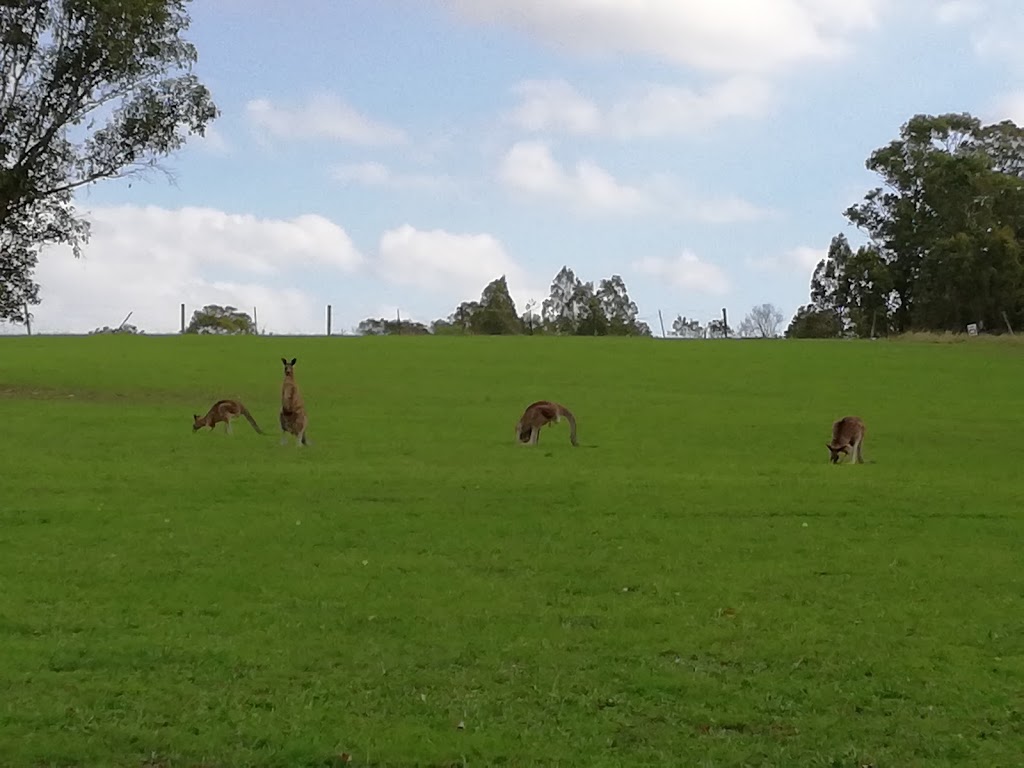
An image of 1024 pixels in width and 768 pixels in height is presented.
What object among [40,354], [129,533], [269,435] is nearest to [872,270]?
[40,354]

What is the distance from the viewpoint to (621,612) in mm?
10086

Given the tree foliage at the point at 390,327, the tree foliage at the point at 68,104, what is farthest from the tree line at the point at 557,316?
the tree foliage at the point at 68,104

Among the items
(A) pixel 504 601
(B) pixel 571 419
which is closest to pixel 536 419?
(B) pixel 571 419

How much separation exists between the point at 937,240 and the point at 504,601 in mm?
76173

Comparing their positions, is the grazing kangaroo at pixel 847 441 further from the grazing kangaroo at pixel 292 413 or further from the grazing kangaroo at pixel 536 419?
the grazing kangaroo at pixel 292 413

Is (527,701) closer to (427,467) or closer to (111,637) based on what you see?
(111,637)

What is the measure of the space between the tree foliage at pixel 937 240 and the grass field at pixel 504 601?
57.0 m

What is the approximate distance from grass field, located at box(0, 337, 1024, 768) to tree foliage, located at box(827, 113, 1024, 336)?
57.0 meters

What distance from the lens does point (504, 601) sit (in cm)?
1043

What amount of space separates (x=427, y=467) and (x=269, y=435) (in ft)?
21.6

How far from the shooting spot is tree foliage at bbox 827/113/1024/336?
7806 centimetres

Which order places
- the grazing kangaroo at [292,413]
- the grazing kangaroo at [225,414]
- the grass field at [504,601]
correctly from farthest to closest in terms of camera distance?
the grazing kangaroo at [225,414] < the grazing kangaroo at [292,413] < the grass field at [504,601]

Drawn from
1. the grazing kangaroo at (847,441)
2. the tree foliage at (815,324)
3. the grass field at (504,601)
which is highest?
→ the tree foliage at (815,324)

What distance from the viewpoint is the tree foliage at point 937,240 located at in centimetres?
7806
